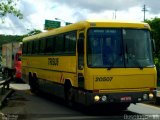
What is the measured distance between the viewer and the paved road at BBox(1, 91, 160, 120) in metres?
15.8

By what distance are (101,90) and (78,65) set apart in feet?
4.88

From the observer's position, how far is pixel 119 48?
15.9 meters

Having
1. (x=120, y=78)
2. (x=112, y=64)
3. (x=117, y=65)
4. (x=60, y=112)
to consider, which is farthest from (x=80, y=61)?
(x=60, y=112)

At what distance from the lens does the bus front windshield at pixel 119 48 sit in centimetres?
1570

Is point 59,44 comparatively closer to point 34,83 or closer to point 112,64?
point 112,64

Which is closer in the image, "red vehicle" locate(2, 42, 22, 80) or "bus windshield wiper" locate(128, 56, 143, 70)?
"bus windshield wiper" locate(128, 56, 143, 70)

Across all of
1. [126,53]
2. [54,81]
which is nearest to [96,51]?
[126,53]

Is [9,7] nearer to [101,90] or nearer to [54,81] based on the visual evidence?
[54,81]

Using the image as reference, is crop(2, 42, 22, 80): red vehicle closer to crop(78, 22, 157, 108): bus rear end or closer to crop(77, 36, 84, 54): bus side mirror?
crop(77, 36, 84, 54): bus side mirror

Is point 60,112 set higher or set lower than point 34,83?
lower

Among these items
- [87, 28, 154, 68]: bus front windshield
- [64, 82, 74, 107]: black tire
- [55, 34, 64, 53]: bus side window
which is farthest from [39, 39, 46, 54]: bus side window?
[87, 28, 154, 68]: bus front windshield

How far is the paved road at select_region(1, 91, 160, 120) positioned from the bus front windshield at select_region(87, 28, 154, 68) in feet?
5.35

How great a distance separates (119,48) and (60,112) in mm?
3263

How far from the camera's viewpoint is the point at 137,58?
52.5ft
